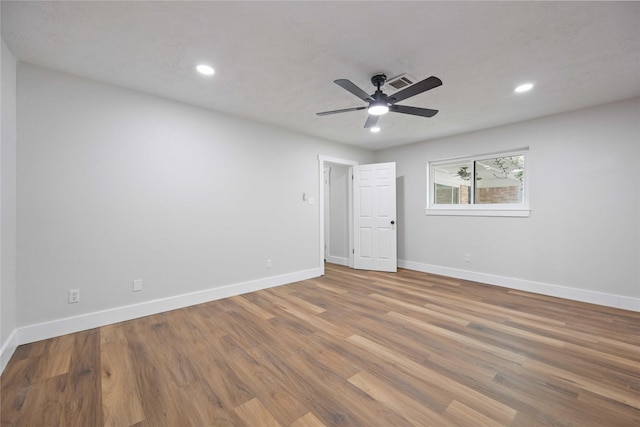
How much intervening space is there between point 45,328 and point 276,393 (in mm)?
2298

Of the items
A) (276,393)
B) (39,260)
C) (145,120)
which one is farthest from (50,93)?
(276,393)

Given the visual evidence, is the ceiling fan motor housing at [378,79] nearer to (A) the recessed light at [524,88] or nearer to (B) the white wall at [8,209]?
(A) the recessed light at [524,88]

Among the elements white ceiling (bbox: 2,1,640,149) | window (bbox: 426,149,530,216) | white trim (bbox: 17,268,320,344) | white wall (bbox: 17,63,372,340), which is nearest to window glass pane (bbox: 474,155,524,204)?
window (bbox: 426,149,530,216)

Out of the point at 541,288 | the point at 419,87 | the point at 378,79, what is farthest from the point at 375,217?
the point at 419,87

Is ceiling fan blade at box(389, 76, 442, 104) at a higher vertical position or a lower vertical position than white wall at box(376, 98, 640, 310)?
higher

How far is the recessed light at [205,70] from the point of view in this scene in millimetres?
2334

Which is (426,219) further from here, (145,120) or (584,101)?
(145,120)

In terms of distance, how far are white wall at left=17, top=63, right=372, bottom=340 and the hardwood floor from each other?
0.50 metres

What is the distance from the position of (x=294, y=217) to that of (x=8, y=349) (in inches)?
124

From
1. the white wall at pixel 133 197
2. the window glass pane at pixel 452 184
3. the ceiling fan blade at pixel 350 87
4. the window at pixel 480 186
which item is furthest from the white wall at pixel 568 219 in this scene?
the white wall at pixel 133 197

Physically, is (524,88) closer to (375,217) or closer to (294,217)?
(375,217)

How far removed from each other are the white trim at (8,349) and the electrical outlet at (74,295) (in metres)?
0.39

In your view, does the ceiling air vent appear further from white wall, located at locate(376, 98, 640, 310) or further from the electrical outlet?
the electrical outlet

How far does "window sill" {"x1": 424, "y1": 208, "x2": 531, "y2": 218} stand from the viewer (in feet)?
12.4
